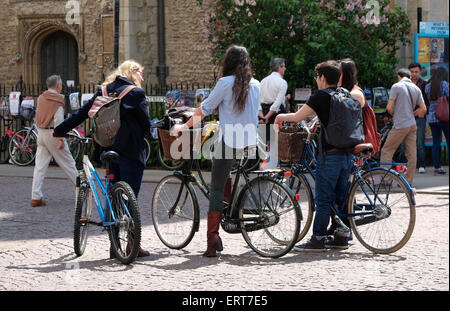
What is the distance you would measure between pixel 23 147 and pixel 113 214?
10654 mm

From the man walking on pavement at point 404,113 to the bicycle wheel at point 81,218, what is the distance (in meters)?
5.18

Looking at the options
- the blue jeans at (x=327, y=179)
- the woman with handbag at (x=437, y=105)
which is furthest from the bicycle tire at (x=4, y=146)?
the blue jeans at (x=327, y=179)

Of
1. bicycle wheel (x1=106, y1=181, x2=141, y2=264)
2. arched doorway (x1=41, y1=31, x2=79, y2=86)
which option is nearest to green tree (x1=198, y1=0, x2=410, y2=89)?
bicycle wheel (x1=106, y1=181, x2=141, y2=264)

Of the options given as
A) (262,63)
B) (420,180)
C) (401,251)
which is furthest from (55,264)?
(262,63)

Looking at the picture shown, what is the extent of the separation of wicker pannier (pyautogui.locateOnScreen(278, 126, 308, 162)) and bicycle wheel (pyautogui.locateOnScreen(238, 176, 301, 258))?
0.76 meters

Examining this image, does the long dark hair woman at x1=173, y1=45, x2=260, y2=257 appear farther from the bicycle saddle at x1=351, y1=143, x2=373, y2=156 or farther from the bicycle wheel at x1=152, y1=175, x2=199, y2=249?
the bicycle saddle at x1=351, y1=143, x2=373, y2=156

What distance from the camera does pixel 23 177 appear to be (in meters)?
15.5

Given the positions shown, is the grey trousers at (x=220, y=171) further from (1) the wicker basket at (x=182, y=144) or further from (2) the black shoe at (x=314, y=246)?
(2) the black shoe at (x=314, y=246)

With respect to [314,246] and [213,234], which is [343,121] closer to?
[314,246]

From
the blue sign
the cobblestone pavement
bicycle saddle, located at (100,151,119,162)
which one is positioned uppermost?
the blue sign

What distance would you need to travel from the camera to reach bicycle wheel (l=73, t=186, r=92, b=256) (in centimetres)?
748

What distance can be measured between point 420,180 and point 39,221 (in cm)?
609

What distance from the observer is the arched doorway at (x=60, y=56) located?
24812 millimetres

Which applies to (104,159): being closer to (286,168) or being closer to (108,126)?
(108,126)
